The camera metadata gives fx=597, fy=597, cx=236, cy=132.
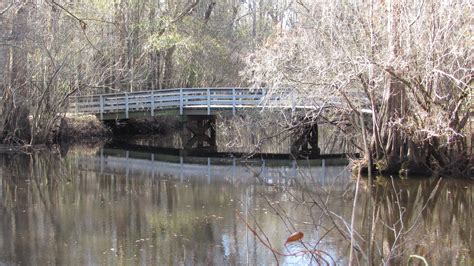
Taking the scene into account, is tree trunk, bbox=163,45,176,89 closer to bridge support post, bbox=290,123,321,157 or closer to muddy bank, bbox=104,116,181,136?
muddy bank, bbox=104,116,181,136

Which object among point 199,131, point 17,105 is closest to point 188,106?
point 199,131

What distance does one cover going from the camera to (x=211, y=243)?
8703mm

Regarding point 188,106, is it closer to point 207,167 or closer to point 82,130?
point 82,130

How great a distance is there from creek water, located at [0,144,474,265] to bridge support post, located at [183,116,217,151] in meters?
6.37

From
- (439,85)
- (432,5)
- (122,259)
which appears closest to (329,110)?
(439,85)

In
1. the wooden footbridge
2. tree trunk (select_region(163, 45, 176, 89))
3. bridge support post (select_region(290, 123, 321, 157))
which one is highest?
tree trunk (select_region(163, 45, 176, 89))

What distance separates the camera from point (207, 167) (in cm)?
1722

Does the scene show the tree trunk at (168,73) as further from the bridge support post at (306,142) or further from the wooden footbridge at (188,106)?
the bridge support post at (306,142)

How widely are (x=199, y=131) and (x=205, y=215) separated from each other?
14139 millimetres

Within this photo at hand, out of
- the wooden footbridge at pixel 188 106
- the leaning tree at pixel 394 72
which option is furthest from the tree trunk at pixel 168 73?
the leaning tree at pixel 394 72

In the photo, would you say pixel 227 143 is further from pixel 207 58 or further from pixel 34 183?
pixel 34 183

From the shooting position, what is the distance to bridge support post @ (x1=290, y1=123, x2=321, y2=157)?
20766 mm

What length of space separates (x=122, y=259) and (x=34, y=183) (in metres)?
6.95

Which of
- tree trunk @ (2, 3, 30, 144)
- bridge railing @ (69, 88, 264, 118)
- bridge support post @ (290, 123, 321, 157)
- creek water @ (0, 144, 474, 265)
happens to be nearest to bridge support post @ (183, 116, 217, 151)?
bridge railing @ (69, 88, 264, 118)
